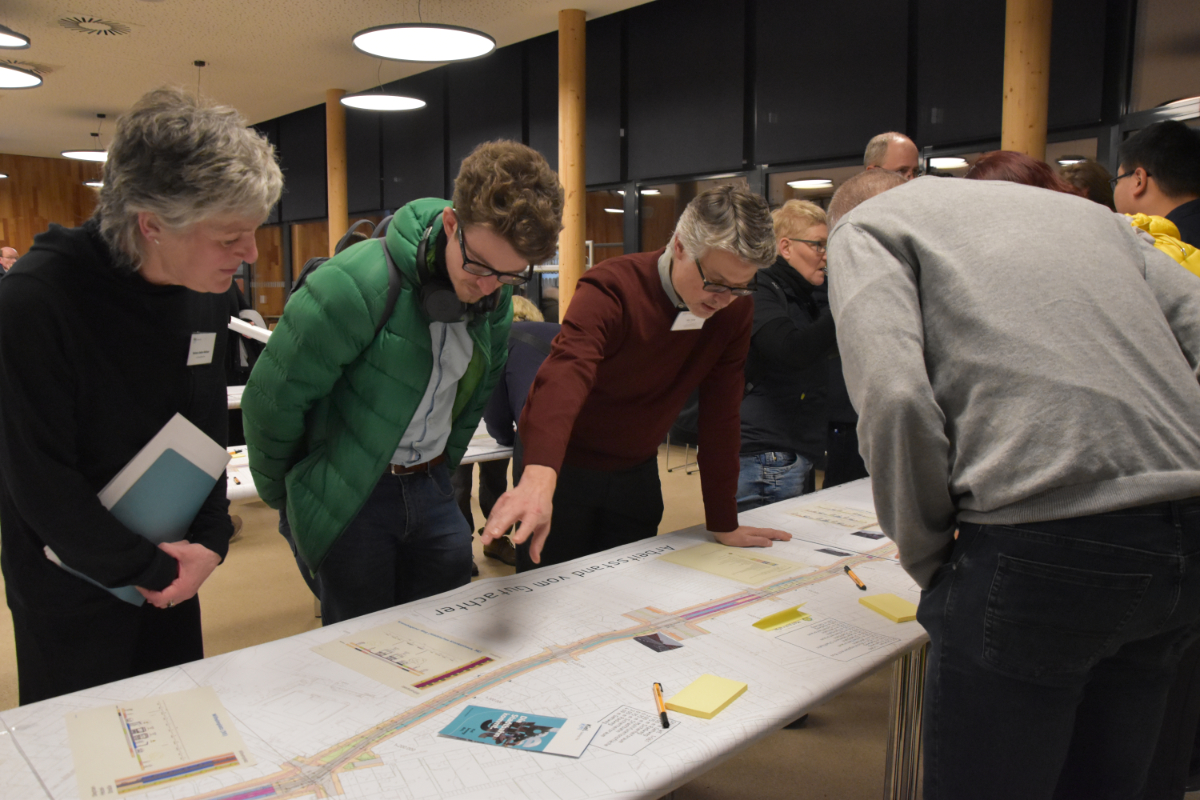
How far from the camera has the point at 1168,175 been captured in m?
2.36

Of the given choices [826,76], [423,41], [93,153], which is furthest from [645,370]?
[93,153]

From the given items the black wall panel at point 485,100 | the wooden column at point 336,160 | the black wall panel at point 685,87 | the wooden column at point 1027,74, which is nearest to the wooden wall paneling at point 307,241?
the wooden column at point 336,160

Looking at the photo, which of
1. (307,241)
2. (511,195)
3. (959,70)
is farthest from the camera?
(307,241)

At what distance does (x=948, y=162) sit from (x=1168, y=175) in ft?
9.50

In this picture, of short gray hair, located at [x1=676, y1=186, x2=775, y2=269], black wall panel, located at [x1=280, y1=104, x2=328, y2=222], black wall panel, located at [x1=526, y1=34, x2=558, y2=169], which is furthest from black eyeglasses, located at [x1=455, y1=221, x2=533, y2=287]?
black wall panel, located at [x1=280, y1=104, x2=328, y2=222]

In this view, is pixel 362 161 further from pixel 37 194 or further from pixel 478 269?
pixel 478 269

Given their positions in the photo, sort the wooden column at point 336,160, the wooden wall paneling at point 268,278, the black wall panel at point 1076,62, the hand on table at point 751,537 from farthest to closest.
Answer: the wooden wall paneling at point 268,278, the wooden column at point 336,160, the black wall panel at point 1076,62, the hand on table at point 751,537

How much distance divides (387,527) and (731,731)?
0.80 metres

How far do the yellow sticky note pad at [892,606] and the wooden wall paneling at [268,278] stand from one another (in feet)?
37.4

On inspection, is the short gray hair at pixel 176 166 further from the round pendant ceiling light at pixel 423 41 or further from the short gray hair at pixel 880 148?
the round pendant ceiling light at pixel 423 41

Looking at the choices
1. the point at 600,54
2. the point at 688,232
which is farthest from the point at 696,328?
the point at 600,54

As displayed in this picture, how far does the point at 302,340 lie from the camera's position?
1.38 m

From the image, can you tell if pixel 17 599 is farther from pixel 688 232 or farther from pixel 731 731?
pixel 688 232

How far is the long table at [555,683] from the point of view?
0.91 m
